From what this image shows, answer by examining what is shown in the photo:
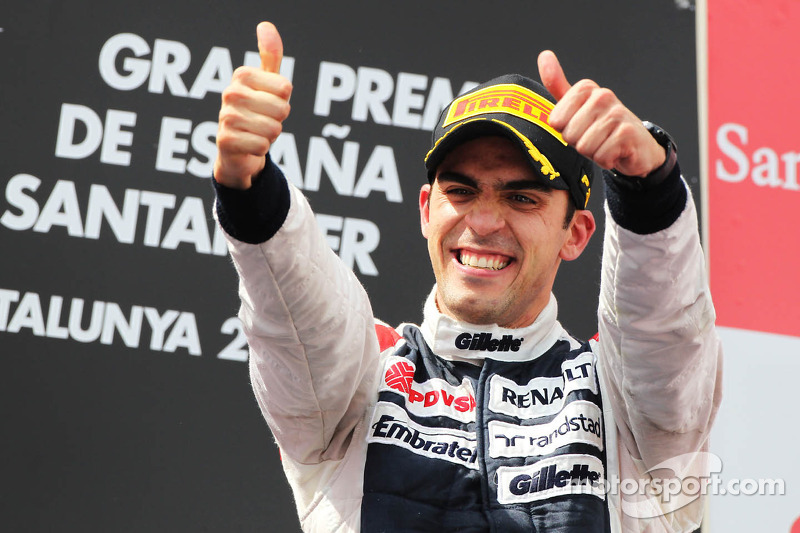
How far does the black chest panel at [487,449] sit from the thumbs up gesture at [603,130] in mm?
353

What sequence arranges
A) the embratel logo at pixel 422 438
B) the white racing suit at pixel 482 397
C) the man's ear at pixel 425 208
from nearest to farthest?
the white racing suit at pixel 482 397, the embratel logo at pixel 422 438, the man's ear at pixel 425 208

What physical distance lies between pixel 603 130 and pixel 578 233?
0.43 metres

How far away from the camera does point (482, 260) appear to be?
1.29 meters

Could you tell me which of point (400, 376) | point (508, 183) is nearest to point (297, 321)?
point (400, 376)

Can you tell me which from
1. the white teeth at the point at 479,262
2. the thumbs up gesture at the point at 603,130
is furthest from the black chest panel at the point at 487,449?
the thumbs up gesture at the point at 603,130

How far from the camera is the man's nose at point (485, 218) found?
50.3 inches

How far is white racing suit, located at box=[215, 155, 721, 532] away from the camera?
107 cm

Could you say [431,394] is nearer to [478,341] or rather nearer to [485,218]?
[478,341]

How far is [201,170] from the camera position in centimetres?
195

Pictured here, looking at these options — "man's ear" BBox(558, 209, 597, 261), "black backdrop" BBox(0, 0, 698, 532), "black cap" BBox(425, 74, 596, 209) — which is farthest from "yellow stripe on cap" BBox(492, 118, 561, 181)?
"black backdrop" BBox(0, 0, 698, 532)

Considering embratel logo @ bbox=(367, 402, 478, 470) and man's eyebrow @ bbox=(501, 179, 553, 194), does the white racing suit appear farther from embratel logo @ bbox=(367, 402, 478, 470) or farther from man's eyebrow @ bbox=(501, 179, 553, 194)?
man's eyebrow @ bbox=(501, 179, 553, 194)

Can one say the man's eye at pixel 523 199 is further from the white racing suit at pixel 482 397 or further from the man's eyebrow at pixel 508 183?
the white racing suit at pixel 482 397

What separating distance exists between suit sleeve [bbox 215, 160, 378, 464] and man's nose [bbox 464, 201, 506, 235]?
0.61 ft

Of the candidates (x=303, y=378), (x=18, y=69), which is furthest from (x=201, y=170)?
(x=303, y=378)
